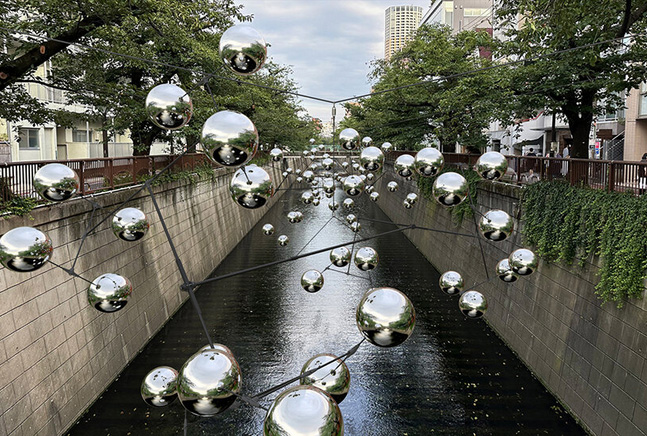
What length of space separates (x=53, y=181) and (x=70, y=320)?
5225 millimetres

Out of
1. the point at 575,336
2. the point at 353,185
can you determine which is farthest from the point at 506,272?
the point at 575,336

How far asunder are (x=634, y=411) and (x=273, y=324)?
30.0 feet

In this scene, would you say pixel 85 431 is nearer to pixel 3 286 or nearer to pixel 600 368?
pixel 3 286

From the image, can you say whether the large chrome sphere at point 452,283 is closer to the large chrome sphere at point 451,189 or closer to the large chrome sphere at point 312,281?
the large chrome sphere at point 451,189

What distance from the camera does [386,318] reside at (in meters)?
3.07

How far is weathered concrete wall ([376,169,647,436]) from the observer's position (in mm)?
7609

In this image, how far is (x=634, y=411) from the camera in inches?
289

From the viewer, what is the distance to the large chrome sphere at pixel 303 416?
2.37 metres

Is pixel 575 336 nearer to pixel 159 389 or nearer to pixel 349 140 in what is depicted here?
pixel 349 140

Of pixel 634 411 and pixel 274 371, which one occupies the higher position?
pixel 634 411

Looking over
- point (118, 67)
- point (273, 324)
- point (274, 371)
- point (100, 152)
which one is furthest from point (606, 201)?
point (100, 152)

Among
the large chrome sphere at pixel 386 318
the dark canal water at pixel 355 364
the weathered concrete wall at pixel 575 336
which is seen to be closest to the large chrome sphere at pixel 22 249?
the large chrome sphere at pixel 386 318

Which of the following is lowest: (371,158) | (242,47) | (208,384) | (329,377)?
(329,377)

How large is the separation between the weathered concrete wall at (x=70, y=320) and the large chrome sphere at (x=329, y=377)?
5531 mm
